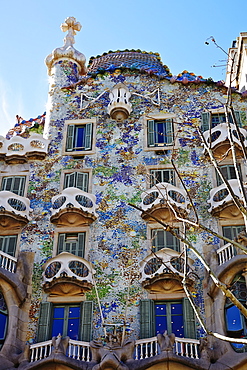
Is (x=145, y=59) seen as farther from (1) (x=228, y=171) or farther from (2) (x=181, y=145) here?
(1) (x=228, y=171)

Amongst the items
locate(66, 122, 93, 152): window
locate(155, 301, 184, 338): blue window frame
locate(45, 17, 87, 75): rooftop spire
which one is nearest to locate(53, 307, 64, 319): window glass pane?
locate(155, 301, 184, 338): blue window frame

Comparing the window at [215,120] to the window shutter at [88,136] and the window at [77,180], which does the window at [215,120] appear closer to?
the window shutter at [88,136]

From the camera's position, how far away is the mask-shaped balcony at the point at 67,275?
1984 centimetres

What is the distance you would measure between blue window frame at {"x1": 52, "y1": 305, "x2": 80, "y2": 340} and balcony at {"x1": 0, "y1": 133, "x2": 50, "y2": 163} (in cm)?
642

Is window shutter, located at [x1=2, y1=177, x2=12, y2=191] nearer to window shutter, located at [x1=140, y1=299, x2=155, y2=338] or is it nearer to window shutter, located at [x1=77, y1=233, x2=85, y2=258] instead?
window shutter, located at [x1=77, y1=233, x2=85, y2=258]

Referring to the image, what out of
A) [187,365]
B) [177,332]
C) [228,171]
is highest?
[228,171]

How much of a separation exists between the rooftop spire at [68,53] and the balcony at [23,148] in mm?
4342

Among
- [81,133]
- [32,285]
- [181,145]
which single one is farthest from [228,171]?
[32,285]

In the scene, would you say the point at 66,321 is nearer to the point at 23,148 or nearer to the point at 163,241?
the point at 163,241

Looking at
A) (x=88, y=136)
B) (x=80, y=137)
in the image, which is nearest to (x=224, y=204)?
(x=88, y=136)

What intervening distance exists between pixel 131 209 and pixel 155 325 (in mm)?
4373

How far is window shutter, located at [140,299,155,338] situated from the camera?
62.3ft

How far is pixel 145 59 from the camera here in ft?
96.7

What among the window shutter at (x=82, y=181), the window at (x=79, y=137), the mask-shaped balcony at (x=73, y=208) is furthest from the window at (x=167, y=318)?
the window at (x=79, y=137)
